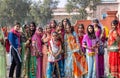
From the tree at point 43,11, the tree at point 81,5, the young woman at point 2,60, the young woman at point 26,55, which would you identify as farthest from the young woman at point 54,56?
the tree at point 43,11

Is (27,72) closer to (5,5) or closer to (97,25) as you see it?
(97,25)

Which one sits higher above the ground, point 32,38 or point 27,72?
point 32,38

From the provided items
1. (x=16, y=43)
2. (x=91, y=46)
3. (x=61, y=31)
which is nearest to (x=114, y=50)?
(x=91, y=46)

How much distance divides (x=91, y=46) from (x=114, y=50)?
2.08 ft

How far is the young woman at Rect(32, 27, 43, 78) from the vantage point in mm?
9359

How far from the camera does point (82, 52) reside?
9539mm

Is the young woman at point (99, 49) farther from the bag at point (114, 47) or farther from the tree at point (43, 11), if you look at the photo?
the tree at point (43, 11)

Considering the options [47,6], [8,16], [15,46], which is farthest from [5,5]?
[15,46]

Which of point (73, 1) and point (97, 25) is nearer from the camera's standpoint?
point (97, 25)

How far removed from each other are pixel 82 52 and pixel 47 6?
45761 mm

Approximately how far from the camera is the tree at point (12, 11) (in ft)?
161

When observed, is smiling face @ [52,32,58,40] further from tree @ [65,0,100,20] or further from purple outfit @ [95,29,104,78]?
tree @ [65,0,100,20]

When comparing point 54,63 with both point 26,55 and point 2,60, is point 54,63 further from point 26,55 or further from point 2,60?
point 2,60

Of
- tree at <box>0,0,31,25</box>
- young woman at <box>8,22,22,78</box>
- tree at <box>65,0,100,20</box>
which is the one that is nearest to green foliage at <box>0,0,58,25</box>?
tree at <box>0,0,31,25</box>
